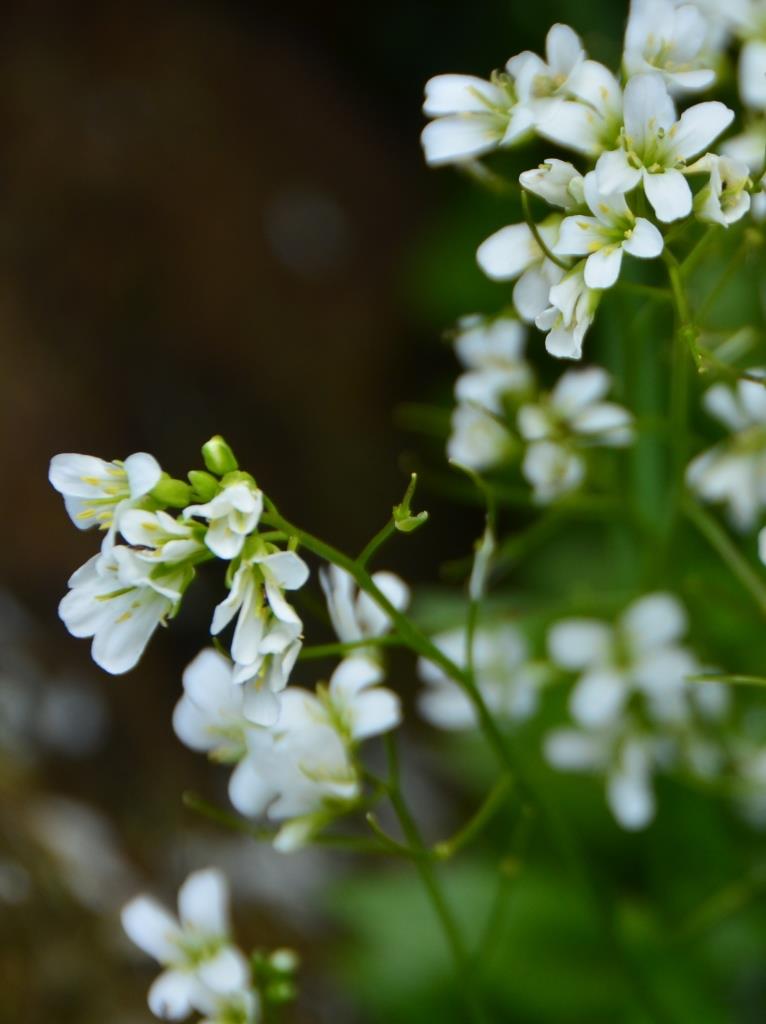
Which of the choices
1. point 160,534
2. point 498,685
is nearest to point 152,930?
point 160,534

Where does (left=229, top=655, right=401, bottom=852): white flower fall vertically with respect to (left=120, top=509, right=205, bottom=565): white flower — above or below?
below

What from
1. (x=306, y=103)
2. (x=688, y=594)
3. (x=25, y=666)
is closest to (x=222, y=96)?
(x=306, y=103)

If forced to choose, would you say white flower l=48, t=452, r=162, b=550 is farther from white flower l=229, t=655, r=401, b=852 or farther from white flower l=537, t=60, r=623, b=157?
white flower l=537, t=60, r=623, b=157

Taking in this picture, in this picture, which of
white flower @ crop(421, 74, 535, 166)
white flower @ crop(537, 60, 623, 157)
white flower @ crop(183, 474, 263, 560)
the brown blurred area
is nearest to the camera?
white flower @ crop(183, 474, 263, 560)

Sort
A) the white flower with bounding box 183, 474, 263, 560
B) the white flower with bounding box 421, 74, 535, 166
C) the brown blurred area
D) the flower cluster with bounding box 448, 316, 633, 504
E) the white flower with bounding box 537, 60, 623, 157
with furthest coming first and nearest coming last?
the brown blurred area
the flower cluster with bounding box 448, 316, 633, 504
the white flower with bounding box 421, 74, 535, 166
the white flower with bounding box 537, 60, 623, 157
the white flower with bounding box 183, 474, 263, 560

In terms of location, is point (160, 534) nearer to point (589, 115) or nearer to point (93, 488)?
point (93, 488)

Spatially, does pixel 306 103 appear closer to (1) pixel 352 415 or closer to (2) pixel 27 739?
(1) pixel 352 415

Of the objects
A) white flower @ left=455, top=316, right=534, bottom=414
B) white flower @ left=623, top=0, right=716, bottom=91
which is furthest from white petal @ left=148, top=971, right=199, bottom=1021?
white flower @ left=623, top=0, right=716, bottom=91

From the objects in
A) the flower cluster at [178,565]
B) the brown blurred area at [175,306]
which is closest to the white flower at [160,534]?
the flower cluster at [178,565]
